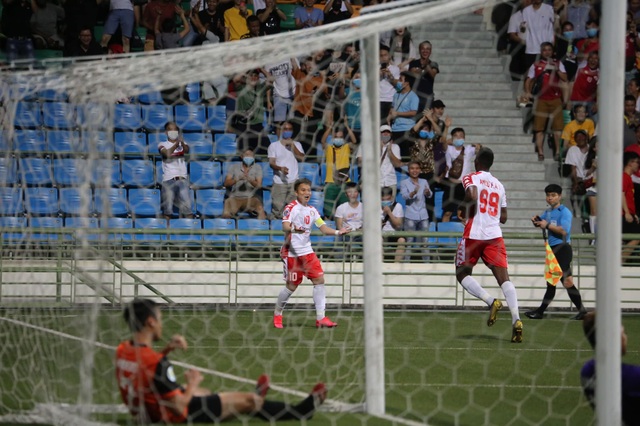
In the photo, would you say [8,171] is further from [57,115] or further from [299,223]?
[299,223]

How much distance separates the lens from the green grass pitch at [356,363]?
21.6 feet

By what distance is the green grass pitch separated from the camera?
21.6 ft

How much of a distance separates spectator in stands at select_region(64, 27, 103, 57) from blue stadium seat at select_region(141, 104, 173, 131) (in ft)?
17.1

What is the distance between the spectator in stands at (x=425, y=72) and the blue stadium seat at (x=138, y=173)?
2947 mm

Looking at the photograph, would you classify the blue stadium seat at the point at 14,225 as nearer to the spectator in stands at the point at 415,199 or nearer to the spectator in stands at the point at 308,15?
the spectator in stands at the point at 415,199

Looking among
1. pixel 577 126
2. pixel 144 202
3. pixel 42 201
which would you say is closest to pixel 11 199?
pixel 42 201

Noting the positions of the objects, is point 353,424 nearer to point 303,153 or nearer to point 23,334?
point 23,334

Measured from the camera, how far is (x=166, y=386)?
541 centimetres

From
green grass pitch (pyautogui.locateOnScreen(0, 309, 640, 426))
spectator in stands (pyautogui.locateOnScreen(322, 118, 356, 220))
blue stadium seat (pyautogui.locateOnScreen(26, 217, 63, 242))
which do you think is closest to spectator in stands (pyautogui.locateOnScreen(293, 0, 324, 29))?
spectator in stands (pyautogui.locateOnScreen(322, 118, 356, 220))

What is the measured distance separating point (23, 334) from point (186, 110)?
3473 mm

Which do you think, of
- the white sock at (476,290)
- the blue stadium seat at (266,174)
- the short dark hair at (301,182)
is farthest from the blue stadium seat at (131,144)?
the white sock at (476,290)

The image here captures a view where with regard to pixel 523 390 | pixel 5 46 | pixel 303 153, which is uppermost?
pixel 5 46

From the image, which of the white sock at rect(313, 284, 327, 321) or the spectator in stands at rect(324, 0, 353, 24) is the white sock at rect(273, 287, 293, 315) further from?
the spectator in stands at rect(324, 0, 353, 24)

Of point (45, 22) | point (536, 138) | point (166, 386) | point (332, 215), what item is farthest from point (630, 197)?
point (45, 22)
